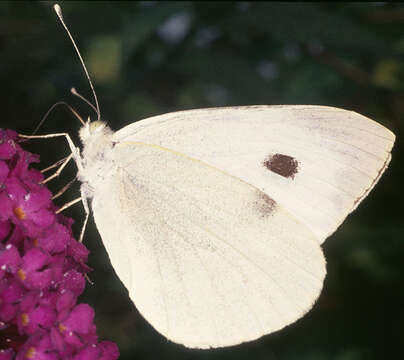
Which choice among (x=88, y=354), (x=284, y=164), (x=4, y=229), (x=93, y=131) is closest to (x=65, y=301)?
(x=88, y=354)

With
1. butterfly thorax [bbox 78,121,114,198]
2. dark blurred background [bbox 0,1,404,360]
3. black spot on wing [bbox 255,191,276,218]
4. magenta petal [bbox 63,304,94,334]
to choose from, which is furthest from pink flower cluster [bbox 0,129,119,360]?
dark blurred background [bbox 0,1,404,360]

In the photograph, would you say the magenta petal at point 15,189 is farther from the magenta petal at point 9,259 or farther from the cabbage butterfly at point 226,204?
the cabbage butterfly at point 226,204

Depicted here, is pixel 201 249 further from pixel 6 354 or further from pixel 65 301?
pixel 6 354

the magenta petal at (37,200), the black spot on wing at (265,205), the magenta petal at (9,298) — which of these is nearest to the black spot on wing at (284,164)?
the black spot on wing at (265,205)

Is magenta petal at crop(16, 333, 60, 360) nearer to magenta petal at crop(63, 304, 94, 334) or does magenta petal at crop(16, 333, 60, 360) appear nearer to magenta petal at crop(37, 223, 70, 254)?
magenta petal at crop(63, 304, 94, 334)

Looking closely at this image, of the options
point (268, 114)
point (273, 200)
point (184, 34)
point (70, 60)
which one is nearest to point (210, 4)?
point (184, 34)

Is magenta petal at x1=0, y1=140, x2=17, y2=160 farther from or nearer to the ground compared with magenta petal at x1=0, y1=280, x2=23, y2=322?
farther from the ground

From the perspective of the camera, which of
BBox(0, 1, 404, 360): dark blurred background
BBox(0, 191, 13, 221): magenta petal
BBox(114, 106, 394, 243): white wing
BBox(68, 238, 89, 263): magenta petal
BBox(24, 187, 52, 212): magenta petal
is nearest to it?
BBox(0, 191, 13, 221): magenta petal

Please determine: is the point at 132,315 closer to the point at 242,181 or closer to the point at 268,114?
the point at 242,181
